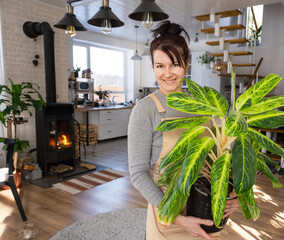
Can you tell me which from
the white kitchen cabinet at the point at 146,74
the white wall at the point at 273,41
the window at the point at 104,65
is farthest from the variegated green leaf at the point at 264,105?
the white kitchen cabinet at the point at 146,74

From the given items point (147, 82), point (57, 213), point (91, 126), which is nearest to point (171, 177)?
point (57, 213)

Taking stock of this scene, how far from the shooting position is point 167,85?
1.00 metres

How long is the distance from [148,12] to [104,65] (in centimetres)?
518

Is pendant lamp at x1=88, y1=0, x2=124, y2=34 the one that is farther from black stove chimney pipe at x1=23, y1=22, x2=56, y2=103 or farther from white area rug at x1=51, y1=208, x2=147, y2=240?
white area rug at x1=51, y1=208, x2=147, y2=240

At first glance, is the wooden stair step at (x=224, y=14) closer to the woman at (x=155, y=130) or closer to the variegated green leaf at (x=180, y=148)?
the woman at (x=155, y=130)

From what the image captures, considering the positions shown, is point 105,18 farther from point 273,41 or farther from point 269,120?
point 273,41

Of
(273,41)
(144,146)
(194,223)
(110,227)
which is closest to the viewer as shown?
(194,223)

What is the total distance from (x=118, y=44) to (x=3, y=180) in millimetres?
5573

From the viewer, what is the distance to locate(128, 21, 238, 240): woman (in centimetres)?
91

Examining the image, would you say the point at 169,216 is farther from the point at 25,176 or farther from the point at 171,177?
the point at 25,176

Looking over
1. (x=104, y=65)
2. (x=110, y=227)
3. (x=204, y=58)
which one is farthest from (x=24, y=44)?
(x=204, y=58)

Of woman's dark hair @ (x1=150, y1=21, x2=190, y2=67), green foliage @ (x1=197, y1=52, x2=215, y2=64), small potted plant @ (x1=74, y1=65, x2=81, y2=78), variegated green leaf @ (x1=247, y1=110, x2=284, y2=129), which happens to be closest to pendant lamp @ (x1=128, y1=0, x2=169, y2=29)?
woman's dark hair @ (x1=150, y1=21, x2=190, y2=67)

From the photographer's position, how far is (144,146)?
92 centimetres

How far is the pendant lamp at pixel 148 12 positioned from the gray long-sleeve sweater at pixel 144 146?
161 centimetres
